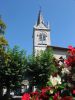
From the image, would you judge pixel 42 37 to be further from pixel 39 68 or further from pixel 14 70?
pixel 14 70

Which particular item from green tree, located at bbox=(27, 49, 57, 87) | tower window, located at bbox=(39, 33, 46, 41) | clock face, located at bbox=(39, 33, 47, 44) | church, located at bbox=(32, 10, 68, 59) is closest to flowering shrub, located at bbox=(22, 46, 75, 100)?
green tree, located at bbox=(27, 49, 57, 87)

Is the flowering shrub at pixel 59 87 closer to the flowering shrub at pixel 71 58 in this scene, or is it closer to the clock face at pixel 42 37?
the flowering shrub at pixel 71 58

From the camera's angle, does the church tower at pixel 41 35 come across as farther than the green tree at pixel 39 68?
Yes

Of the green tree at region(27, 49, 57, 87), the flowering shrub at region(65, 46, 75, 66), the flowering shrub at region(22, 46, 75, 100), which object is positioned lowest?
the flowering shrub at region(22, 46, 75, 100)

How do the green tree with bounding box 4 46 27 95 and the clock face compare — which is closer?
the green tree with bounding box 4 46 27 95

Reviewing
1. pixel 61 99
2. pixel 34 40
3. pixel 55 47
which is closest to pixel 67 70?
pixel 61 99

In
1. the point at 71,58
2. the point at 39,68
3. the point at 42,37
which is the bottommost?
the point at 71,58

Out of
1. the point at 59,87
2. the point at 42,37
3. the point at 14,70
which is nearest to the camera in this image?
the point at 59,87

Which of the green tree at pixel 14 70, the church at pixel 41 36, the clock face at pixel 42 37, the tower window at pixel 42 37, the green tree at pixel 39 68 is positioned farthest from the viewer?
the tower window at pixel 42 37

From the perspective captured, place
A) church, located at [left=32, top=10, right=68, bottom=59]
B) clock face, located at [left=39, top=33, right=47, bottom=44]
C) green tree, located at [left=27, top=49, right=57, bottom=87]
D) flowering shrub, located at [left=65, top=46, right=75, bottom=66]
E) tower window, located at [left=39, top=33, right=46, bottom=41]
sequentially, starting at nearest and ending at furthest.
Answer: flowering shrub, located at [left=65, top=46, right=75, bottom=66], green tree, located at [left=27, top=49, right=57, bottom=87], church, located at [left=32, top=10, right=68, bottom=59], clock face, located at [left=39, top=33, right=47, bottom=44], tower window, located at [left=39, top=33, right=46, bottom=41]

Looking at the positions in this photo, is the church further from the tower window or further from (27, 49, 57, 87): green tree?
(27, 49, 57, 87): green tree

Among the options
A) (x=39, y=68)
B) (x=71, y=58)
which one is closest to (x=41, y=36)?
(x=39, y=68)

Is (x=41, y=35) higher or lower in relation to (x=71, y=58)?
higher

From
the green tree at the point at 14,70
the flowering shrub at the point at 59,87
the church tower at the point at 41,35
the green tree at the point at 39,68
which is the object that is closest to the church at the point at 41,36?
the church tower at the point at 41,35
